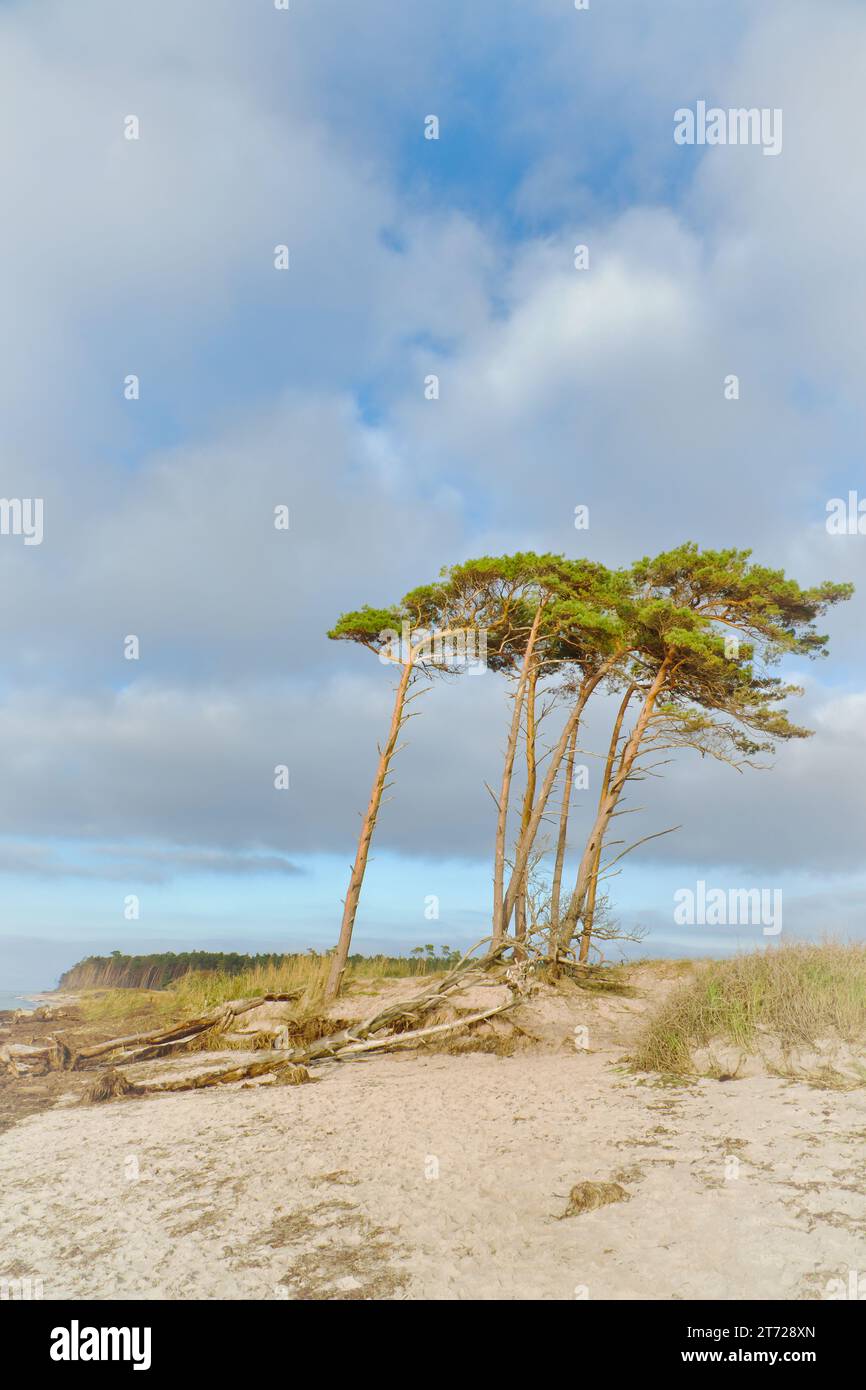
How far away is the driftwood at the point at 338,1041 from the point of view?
38.9ft

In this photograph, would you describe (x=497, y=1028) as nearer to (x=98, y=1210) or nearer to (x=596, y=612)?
(x=98, y=1210)

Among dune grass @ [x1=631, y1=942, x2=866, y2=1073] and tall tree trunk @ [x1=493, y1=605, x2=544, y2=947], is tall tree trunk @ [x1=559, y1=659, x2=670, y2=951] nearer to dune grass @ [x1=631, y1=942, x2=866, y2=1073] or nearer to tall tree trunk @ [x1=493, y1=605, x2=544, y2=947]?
tall tree trunk @ [x1=493, y1=605, x2=544, y2=947]

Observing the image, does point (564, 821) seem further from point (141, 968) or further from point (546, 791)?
point (141, 968)

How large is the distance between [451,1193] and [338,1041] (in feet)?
22.4

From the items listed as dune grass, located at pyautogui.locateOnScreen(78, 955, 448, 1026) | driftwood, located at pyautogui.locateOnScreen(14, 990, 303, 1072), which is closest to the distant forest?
dune grass, located at pyautogui.locateOnScreen(78, 955, 448, 1026)

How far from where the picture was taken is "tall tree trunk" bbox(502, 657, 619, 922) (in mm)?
21125

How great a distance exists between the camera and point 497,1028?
13.9 meters

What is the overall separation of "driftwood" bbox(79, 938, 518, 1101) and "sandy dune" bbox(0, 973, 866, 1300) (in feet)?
5.01

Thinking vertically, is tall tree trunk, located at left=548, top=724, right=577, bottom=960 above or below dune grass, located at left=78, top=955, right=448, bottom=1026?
above

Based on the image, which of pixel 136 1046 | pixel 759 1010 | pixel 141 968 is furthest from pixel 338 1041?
pixel 141 968

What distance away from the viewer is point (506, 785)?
21797mm

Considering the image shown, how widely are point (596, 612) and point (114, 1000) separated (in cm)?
1745
